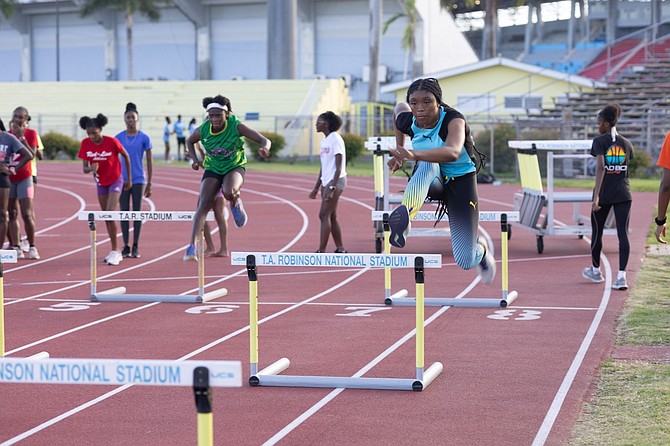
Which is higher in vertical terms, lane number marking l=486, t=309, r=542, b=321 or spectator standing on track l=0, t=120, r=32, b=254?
spectator standing on track l=0, t=120, r=32, b=254

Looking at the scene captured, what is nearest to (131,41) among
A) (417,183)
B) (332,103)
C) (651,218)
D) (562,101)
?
(332,103)

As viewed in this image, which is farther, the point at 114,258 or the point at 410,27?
the point at 410,27

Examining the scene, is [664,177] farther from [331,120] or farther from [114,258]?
[114,258]

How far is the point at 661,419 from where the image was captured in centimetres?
666

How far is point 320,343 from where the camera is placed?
941 centimetres

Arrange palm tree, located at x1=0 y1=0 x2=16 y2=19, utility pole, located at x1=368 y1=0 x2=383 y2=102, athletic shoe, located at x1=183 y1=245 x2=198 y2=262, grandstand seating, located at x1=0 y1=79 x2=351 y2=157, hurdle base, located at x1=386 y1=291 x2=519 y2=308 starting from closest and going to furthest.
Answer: hurdle base, located at x1=386 y1=291 x2=519 y2=308 < athletic shoe, located at x1=183 y1=245 x2=198 y2=262 < utility pole, located at x1=368 y1=0 x2=383 y2=102 < grandstand seating, located at x1=0 y1=79 x2=351 y2=157 < palm tree, located at x1=0 y1=0 x2=16 y2=19

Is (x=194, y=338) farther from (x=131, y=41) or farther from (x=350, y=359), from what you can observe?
(x=131, y=41)

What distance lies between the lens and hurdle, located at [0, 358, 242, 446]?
3.99 m

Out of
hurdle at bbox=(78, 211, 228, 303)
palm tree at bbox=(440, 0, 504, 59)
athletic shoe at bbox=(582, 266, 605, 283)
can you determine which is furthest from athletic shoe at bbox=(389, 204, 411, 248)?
palm tree at bbox=(440, 0, 504, 59)

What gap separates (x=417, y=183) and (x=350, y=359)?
5.65ft

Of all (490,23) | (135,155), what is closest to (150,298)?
(135,155)

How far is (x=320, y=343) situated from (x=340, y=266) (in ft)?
6.90

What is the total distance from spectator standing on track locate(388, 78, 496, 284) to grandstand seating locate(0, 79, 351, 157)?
38.4 m

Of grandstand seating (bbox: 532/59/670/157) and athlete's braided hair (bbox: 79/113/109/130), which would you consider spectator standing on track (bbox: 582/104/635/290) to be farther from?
grandstand seating (bbox: 532/59/670/157)
